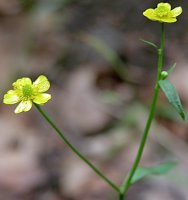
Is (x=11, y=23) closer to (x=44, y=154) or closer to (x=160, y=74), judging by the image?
(x=44, y=154)

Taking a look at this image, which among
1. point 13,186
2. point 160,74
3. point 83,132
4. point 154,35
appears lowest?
point 154,35

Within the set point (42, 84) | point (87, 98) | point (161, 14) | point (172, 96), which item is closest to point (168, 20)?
point (161, 14)

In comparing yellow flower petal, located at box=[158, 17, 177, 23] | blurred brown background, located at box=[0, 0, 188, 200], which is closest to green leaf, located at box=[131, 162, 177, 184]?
yellow flower petal, located at box=[158, 17, 177, 23]

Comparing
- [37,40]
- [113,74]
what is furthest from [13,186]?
[37,40]

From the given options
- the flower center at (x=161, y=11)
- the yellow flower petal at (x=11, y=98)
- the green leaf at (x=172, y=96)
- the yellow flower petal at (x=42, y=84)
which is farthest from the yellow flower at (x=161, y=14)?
the yellow flower petal at (x=11, y=98)

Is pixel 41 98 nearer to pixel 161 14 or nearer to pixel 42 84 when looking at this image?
pixel 42 84

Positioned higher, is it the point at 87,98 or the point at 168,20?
the point at 168,20

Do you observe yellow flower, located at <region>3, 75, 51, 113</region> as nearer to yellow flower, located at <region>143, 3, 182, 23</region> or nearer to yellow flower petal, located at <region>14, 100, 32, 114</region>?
yellow flower petal, located at <region>14, 100, 32, 114</region>
